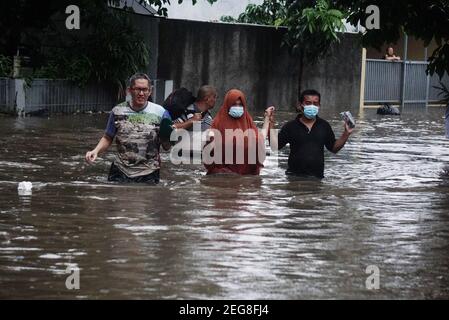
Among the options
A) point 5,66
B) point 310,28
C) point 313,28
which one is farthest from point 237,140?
point 313,28

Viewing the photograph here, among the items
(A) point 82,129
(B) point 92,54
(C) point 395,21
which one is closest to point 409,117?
(B) point 92,54

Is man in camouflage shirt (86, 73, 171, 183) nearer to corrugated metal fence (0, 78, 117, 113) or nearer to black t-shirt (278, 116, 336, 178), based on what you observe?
black t-shirt (278, 116, 336, 178)

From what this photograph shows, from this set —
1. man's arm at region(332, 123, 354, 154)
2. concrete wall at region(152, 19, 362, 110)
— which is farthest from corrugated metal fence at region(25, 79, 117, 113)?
man's arm at region(332, 123, 354, 154)

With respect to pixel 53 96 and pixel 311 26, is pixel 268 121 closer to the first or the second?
pixel 53 96

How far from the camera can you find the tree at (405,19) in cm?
1470

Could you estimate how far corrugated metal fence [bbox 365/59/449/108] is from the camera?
3253 cm

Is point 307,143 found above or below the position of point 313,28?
below

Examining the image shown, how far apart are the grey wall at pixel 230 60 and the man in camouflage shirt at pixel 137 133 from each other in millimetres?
14644

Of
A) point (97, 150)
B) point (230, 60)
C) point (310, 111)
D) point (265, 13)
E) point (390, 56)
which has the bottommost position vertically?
point (97, 150)

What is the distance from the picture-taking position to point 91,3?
22.4 m

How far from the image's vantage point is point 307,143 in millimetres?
12867

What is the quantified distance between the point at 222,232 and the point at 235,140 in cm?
351

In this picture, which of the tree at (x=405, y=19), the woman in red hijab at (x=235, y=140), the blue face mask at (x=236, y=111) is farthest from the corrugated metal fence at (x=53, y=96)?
the blue face mask at (x=236, y=111)

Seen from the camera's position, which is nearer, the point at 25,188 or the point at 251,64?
the point at 25,188
